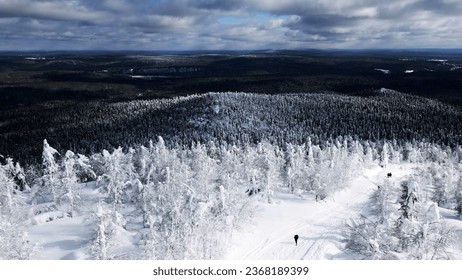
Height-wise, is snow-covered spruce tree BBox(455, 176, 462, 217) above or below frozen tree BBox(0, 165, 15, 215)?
below

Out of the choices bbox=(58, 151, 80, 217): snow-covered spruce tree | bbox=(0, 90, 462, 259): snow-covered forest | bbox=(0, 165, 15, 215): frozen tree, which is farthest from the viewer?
bbox=(58, 151, 80, 217): snow-covered spruce tree

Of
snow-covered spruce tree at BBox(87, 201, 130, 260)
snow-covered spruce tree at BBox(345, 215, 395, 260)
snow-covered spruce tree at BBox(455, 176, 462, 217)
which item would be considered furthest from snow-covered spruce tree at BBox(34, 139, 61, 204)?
snow-covered spruce tree at BBox(455, 176, 462, 217)

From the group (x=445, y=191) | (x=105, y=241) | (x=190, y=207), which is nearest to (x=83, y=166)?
(x=190, y=207)

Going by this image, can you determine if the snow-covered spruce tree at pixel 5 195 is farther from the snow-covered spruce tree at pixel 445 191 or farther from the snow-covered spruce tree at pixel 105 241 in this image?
the snow-covered spruce tree at pixel 445 191

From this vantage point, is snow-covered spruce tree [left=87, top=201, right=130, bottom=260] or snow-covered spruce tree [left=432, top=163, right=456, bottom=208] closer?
snow-covered spruce tree [left=87, top=201, right=130, bottom=260]

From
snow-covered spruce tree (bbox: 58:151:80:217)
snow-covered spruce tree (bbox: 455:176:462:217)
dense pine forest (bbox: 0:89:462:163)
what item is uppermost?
snow-covered spruce tree (bbox: 58:151:80:217)

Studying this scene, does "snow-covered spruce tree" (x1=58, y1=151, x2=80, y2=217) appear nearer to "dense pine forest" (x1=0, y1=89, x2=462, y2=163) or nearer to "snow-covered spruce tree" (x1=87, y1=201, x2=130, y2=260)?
"snow-covered spruce tree" (x1=87, y1=201, x2=130, y2=260)

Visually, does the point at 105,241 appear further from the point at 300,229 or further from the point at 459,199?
the point at 459,199

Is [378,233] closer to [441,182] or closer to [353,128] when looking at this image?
[441,182]

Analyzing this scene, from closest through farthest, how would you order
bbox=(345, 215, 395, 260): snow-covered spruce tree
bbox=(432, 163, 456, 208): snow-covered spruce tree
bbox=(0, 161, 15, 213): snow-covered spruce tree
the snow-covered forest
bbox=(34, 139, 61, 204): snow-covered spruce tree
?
the snow-covered forest → bbox=(345, 215, 395, 260): snow-covered spruce tree → bbox=(0, 161, 15, 213): snow-covered spruce tree → bbox=(34, 139, 61, 204): snow-covered spruce tree → bbox=(432, 163, 456, 208): snow-covered spruce tree
